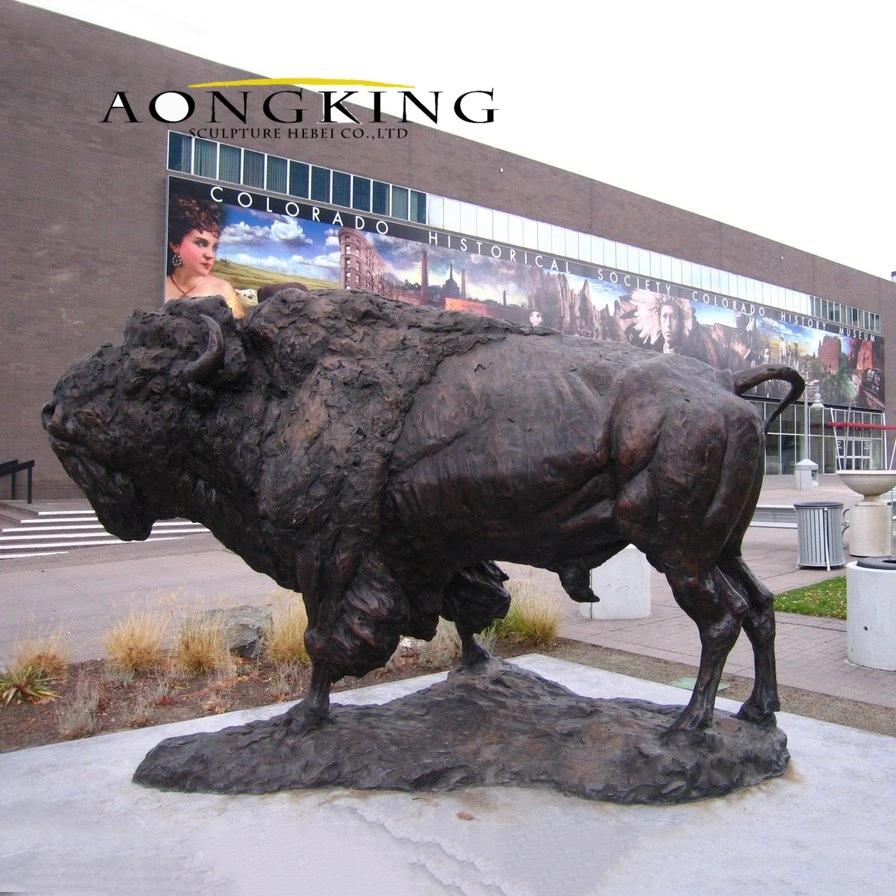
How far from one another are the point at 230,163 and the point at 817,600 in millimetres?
19100

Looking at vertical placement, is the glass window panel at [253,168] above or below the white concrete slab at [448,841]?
above

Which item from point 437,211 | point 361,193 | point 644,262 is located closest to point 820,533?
point 361,193

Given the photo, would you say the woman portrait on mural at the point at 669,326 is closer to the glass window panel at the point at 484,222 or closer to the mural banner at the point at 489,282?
the mural banner at the point at 489,282

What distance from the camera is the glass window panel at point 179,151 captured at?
68.5ft

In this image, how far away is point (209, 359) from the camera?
3.17 meters

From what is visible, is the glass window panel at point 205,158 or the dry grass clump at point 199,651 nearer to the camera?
the dry grass clump at point 199,651

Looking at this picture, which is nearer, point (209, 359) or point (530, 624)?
point (209, 359)

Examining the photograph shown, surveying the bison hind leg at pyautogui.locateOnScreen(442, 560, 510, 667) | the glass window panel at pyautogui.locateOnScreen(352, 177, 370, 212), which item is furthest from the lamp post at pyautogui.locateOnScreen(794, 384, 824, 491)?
the bison hind leg at pyautogui.locateOnScreen(442, 560, 510, 667)

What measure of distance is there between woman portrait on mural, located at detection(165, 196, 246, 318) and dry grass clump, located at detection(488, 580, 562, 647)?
52.4ft

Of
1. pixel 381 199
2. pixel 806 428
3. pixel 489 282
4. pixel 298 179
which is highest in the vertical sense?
pixel 381 199

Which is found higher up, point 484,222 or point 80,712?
point 484,222

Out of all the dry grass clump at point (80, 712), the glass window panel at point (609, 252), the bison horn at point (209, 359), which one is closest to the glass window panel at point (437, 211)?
the glass window panel at point (609, 252)

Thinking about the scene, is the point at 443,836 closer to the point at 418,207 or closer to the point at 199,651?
the point at 199,651

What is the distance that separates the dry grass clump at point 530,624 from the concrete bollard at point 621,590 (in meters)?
1.29
